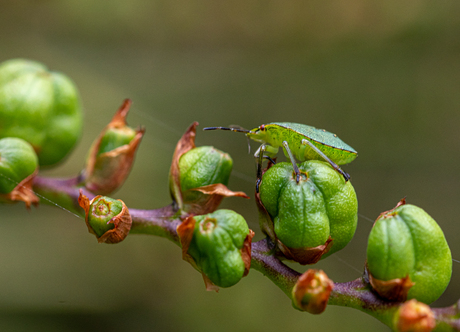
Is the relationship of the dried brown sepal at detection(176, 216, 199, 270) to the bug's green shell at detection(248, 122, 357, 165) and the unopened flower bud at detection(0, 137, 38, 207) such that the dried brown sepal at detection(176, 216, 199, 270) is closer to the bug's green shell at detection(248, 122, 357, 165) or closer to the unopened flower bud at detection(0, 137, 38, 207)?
the bug's green shell at detection(248, 122, 357, 165)

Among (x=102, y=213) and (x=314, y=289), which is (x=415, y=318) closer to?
(x=314, y=289)

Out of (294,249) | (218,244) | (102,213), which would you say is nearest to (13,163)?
(102,213)

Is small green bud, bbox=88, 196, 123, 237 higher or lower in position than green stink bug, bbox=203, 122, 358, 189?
lower

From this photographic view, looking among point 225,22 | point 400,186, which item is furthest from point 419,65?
point 225,22

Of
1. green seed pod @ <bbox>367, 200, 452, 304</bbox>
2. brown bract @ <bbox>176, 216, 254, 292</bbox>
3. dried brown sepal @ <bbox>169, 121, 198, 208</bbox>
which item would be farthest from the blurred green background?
green seed pod @ <bbox>367, 200, 452, 304</bbox>

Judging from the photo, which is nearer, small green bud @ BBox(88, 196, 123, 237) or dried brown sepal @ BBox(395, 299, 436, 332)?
dried brown sepal @ BBox(395, 299, 436, 332)

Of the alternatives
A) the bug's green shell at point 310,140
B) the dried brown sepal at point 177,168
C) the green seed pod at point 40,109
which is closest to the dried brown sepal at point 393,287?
the bug's green shell at point 310,140

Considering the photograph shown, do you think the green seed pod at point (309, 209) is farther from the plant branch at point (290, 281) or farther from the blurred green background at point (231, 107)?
the blurred green background at point (231, 107)

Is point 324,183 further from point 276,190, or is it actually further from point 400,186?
point 400,186
